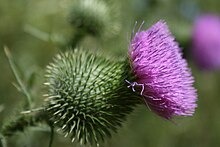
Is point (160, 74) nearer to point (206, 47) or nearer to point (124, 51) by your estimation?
point (124, 51)

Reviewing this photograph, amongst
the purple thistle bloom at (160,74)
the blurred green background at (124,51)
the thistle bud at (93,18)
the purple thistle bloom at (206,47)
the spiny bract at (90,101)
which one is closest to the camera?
the purple thistle bloom at (160,74)

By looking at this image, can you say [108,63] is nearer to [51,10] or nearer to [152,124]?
[51,10]

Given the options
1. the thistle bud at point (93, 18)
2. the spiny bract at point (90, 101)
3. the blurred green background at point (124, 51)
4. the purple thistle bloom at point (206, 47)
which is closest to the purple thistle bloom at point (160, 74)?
the spiny bract at point (90, 101)

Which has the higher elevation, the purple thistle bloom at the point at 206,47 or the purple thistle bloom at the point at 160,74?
the purple thistle bloom at the point at 206,47

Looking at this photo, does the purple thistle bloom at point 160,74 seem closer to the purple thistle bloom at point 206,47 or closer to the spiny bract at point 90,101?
the spiny bract at point 90,101

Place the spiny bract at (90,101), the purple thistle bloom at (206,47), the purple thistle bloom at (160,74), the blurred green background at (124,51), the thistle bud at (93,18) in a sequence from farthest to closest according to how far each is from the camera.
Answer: the purple thistle bloom at (206,47) → the blurred green background at (124,51) → the thistle bud at (93,18) → the spiny bract at (90,101) → the purple thistle bloom at (160,74)

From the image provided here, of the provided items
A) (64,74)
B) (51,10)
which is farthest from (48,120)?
(51,10)

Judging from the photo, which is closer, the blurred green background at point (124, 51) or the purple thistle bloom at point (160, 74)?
the purple thistle bloom at point (160, 74)
